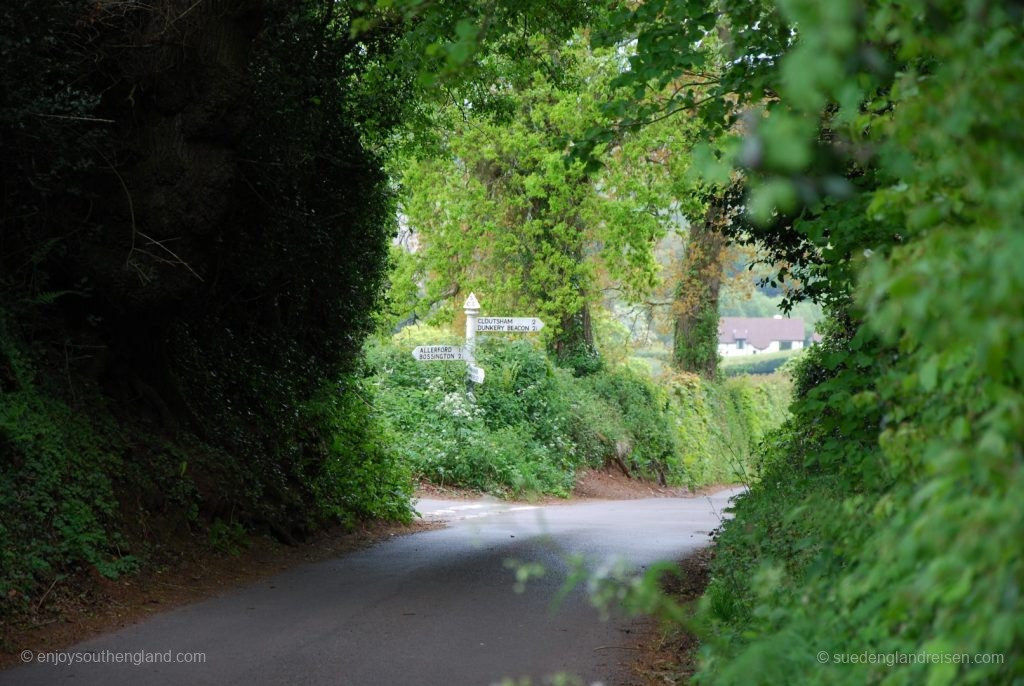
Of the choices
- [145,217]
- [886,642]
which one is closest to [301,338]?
[145,217]

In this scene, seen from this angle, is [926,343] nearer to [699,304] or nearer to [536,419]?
[536,419]

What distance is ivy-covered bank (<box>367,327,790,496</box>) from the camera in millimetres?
26531

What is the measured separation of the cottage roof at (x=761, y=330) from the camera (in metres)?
119

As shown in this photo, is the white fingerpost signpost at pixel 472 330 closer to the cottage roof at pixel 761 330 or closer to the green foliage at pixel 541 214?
the green foliage at pixel 541 214

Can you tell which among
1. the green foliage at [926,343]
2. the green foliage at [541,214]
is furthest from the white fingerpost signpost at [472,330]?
the green foliage at [926,343]

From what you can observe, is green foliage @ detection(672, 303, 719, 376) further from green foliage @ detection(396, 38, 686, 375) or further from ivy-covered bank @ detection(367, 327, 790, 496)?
green foliage @ detection(396, 38, 686, 375)

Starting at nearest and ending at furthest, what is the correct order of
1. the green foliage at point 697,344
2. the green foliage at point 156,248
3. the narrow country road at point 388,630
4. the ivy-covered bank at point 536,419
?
1. the narrow country road at point 388,630
2. the green foliage at point 156,248
3. the ivy-covered bank at point 536,419
4. the green foliage at point 697,344

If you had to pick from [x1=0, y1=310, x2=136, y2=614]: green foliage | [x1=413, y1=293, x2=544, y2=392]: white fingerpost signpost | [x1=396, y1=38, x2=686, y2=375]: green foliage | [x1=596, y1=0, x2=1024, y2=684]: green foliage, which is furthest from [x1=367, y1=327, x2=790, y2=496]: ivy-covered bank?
[x1=596, y1=0, x2=1024, y2=684]: green foliage

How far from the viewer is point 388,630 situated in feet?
29.5

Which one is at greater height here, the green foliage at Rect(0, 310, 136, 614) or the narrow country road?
the green foliage at Rect(0, 310, 136, 614)

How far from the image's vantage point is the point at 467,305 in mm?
26625

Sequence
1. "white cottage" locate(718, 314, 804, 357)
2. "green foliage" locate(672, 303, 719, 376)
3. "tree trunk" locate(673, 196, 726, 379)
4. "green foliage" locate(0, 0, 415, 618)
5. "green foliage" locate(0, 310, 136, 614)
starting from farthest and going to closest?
"white cottage" locate(718, 314, 804, 357) < "green foliage" locate(672, 303, 719, 376) < "tree trunk" locate(673, 196, 726, 379) < "green foliage" locate(0, 0, 415, 618) < "green foliage" locate(0, 310, 136, 614)

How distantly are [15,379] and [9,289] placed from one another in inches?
39.8

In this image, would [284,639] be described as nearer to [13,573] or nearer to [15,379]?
[13,573]
